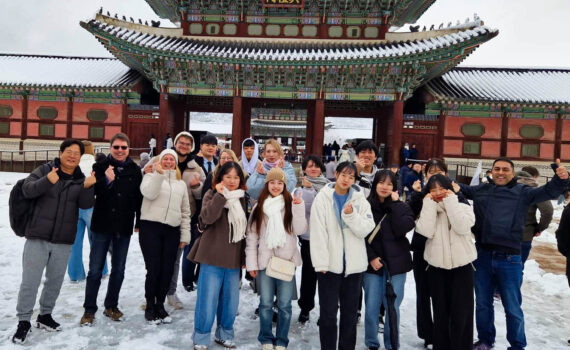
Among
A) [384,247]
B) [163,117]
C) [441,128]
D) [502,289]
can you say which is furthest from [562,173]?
[163,117]

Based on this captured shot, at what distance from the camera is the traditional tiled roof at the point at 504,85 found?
14219 mm

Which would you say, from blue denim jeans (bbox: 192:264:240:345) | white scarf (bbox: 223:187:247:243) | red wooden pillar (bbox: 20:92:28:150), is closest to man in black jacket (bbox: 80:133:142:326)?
blue denim jeans (bbox: 192:264:240:345)

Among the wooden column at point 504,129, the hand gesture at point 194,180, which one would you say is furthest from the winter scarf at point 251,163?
the wooden column at point 504,129

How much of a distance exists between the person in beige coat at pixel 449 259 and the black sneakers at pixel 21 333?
12.9 feet

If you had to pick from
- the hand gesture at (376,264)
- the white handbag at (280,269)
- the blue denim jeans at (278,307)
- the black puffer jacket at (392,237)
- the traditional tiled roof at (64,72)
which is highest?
the traditional tiled roof at (64,72)

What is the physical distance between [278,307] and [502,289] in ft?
7.23

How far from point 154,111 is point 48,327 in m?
13.1

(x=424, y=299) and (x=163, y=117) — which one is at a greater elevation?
(x=163, y=117)

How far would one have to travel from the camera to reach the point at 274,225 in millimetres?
3346

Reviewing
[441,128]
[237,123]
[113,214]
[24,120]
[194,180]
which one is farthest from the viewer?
[24,120]

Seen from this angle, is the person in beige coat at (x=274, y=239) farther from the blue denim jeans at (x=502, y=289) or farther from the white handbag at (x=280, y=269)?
the blue denim jeans at (x=502, y=289)

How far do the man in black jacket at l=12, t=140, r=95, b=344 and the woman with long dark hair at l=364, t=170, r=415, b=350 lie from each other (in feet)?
9.46

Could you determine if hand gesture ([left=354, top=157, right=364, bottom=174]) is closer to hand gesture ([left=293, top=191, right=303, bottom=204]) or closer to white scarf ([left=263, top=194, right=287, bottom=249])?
hand gesture ([left=293, top=191, right=303, bottom=204])

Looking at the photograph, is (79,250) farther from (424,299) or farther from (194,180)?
(424,299)
